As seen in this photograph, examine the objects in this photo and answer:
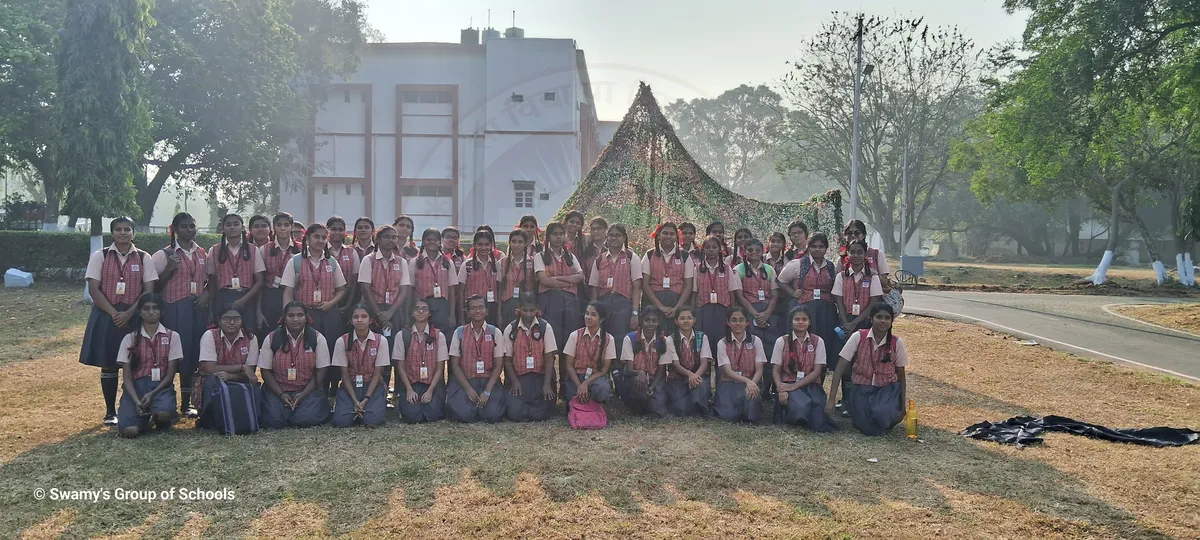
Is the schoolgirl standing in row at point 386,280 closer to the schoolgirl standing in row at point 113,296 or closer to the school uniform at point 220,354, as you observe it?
the school uniform at point 220,354

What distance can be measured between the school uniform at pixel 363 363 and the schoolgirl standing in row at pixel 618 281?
6.44ft

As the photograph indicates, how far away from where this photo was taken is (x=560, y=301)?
6797 millimetres

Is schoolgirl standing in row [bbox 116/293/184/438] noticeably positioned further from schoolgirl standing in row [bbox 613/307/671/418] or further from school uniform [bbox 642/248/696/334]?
school uniform [bbox 642/248/696/334]

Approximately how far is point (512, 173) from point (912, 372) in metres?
21.1

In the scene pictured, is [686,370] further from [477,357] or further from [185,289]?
[185,289]

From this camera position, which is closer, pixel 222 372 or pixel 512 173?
pixel 222 372

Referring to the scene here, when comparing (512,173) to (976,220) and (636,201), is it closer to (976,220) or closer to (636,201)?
(636,201)

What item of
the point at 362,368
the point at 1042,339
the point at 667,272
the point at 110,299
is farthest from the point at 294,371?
the point at 1042,339

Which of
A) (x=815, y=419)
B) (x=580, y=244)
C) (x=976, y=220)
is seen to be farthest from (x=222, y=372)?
(x=976, y=220)

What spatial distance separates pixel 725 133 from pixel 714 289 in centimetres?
4507

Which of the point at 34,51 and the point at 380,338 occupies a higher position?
the point at 34,51

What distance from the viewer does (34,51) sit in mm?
16297

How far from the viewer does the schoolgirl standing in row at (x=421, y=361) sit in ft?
19.7

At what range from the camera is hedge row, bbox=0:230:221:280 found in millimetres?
16547
